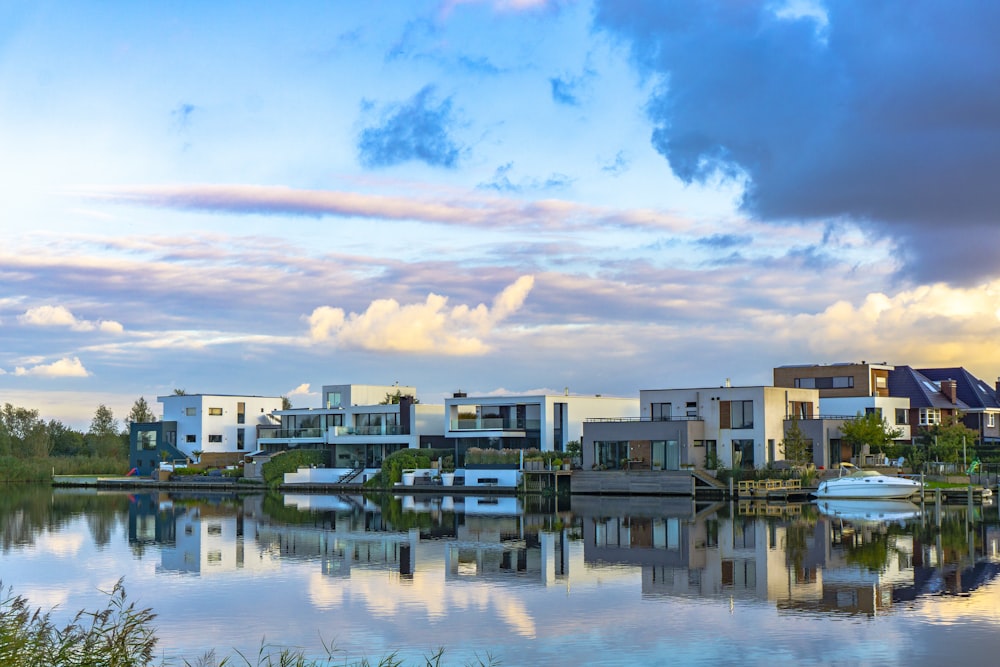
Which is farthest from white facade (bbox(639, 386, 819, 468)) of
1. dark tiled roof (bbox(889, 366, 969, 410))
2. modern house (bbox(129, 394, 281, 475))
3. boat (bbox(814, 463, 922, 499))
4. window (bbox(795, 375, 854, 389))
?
modern house (bbox(129, 394, 281, 475))

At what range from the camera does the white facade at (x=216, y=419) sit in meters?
88.1

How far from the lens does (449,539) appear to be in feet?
120

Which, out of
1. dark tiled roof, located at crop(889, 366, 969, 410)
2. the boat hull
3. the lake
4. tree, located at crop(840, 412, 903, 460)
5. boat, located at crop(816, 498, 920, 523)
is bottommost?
boat, located at crop(816, 498, 920, 523)

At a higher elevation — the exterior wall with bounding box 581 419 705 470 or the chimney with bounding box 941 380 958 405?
the chimney with bounding box 941 380 958 405

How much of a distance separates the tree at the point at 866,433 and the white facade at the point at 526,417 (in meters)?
14.6

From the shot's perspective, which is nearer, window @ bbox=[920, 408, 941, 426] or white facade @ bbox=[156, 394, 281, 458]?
window @ bbox=[920, 408, 941, 426]

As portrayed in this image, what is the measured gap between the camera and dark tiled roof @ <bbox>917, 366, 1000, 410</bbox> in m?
73.2

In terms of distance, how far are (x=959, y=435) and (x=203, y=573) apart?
46.4 metres

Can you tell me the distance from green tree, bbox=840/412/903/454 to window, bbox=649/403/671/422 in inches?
362

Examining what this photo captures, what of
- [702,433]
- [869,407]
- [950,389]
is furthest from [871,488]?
[950,389]

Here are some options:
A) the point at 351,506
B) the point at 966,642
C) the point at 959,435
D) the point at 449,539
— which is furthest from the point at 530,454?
the point at 966,642

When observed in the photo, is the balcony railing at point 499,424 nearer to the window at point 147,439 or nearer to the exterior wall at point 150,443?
the exterior wall at point 150,443

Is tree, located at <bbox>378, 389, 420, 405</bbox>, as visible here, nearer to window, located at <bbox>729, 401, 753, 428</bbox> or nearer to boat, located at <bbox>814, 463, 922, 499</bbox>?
window, located at <bbox>729, 401, 753, 428</bbox>

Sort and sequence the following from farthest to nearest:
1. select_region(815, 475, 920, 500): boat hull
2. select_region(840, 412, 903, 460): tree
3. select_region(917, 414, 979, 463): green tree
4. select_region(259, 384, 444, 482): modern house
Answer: select_region(259, 384, 444, 482): modern house, select_region(917, 414, 979, 463): green tree, select_region(840, 412, 903, 460): tree, select_region(815, 475, 920, 500): boat hull
